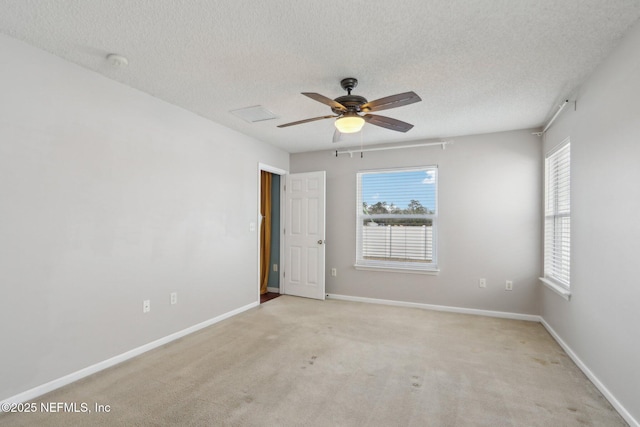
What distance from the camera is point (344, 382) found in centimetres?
248

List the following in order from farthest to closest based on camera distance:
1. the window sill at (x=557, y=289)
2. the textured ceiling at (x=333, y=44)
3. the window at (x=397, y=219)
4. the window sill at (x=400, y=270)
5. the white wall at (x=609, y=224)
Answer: the window at (x=397, y=219)
the window sill at (x=400, y=270)
the window sill at (x=557, y=289)
the white wall at (x=609, y=224)
the textured ceiling at (x=333, y=44)

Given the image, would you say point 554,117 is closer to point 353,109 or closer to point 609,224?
point 609,224

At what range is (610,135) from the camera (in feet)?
7.41

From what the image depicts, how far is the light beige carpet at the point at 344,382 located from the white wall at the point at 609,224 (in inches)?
12.4

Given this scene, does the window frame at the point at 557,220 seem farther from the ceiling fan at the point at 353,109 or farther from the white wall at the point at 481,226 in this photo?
the ceiling fan at the point at 353,109

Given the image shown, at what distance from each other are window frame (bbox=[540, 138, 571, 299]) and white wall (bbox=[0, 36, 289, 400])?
3892 mm

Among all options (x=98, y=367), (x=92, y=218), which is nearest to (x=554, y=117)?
(x=92, y=218)

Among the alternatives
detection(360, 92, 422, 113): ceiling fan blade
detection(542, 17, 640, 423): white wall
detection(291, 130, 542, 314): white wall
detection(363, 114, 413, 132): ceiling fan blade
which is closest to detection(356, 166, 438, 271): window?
detection(291, 130, 542, 314): white wall

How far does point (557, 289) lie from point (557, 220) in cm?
79

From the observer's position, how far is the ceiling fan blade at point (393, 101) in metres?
2.22

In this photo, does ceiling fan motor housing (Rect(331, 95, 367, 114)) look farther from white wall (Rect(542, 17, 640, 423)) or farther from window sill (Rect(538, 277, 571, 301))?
window sill (Rect(538, 277, 571, 301))

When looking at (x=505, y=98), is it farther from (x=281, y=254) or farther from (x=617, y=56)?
(x=281, y=254)

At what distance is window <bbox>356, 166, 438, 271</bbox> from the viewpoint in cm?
466

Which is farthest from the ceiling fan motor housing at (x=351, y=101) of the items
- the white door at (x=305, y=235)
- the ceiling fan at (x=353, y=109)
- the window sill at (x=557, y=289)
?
the window sill at (x=557, y=289)
